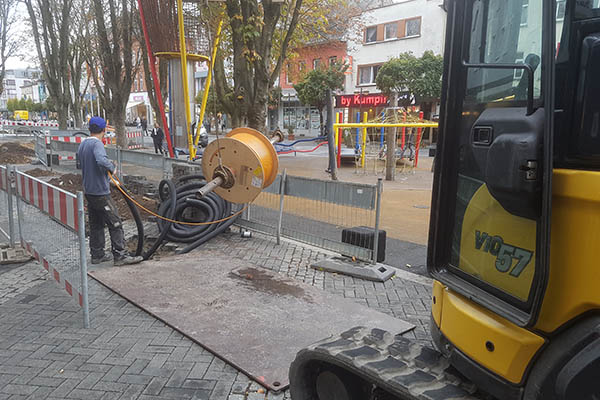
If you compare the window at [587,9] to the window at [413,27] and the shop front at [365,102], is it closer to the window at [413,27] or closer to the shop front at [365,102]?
the shop front at [365,102]

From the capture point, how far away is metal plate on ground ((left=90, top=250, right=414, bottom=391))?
11.8 feet

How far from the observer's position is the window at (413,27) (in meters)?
34.1

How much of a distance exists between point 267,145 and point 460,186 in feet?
10.1

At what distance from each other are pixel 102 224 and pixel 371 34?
1415 inches

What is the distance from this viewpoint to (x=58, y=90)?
22469mm

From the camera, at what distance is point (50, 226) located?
490 centimetres

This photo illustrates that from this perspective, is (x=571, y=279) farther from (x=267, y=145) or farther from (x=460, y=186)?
(x=267, y=145)

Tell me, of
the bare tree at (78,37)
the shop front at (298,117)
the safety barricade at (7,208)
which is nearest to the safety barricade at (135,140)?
the bare tree at (78,37)

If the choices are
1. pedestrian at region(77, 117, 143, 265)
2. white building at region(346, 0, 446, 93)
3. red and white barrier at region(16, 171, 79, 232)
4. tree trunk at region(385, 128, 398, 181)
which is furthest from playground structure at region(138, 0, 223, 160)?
white building at region(346, 0, 446, 93)

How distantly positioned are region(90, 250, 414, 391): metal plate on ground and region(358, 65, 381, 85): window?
115 ft

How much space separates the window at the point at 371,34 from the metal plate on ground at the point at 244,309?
35.3 meters

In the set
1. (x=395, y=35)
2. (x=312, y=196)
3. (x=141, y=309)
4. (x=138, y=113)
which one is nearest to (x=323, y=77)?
(x=395, y=35)

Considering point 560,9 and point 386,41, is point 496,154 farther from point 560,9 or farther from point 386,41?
point 386,41

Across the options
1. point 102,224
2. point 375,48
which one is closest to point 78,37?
point 102,224
